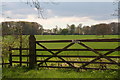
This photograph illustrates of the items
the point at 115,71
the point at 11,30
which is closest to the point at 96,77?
the point at 115,71

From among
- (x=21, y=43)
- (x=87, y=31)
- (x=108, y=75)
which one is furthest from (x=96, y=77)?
(x=87, y=31)

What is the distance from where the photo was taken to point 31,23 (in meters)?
9.80

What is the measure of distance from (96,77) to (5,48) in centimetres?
442

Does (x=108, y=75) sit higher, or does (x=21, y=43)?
(x=21, y=43)

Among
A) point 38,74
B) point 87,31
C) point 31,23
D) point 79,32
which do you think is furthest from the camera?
point 79,32

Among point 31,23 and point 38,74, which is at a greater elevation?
point 31,23

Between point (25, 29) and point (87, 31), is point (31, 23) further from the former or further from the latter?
point (87, 31)

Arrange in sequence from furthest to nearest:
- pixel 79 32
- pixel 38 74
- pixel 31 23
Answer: pixel 79 32, pixel 31 23, pixel 38 74

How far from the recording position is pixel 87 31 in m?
39.3

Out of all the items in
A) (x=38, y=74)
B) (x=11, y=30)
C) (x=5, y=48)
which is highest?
(x=11, y=30)

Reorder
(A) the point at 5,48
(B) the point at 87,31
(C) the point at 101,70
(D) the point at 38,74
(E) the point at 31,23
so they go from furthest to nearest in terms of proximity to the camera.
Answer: (B) the point at 87,31 < (E) the point at 31,23 < (A) the point at 5,48 < (C) the point at 101,70 < (D) the point at 38,74

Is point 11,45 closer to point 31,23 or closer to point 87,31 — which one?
point 31,23

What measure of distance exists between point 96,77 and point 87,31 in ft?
109

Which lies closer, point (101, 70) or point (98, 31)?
point (101, 70)
